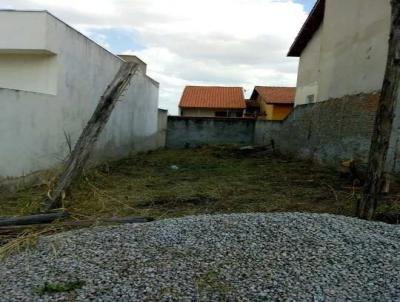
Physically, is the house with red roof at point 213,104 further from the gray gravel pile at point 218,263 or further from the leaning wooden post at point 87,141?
the gray gravel pile at point 218,263

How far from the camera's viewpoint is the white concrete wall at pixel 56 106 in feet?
23.7

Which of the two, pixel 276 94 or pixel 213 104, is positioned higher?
pixel 276 94

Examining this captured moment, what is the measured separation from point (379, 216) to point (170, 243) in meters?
3.19

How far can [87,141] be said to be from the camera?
7117 mm

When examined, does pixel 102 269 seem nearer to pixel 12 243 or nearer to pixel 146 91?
pixel 12 243

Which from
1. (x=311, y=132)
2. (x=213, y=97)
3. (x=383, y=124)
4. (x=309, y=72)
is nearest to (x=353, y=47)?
(x=311, y=132)

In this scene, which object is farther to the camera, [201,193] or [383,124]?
[201,193]

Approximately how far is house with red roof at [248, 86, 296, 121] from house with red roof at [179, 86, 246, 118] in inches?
75.6

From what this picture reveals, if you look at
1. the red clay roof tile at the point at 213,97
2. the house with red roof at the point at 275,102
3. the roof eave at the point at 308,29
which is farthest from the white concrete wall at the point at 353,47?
the red clay roof tile at the point at 213,97

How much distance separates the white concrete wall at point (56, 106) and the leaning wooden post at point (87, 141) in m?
1.21

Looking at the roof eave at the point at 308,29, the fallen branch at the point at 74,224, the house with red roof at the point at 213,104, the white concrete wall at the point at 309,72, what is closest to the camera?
the fallen branch at the point at 74,224

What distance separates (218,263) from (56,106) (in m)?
6.43

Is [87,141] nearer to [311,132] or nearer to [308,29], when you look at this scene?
[311,132]

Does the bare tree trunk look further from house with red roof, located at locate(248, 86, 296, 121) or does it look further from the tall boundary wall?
house with red roof, located at locate(248, 86, 296, 121)
